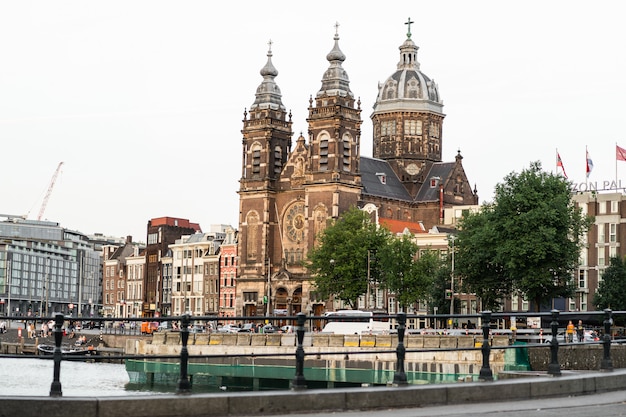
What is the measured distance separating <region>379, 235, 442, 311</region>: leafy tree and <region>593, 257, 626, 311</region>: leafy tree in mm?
16536

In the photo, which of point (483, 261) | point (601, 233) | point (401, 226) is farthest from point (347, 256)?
point (401, 226)

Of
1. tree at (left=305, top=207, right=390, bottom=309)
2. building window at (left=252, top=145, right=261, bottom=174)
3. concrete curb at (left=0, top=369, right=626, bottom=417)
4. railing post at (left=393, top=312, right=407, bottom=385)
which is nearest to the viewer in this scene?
concrete curb at (left=0, top=369, right=626, bottom=417)

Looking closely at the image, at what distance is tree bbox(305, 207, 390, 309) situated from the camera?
11200cm

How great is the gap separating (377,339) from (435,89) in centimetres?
8082

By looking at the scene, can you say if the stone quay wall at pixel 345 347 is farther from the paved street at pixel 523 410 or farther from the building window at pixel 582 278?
the paved street at pixel 523 410

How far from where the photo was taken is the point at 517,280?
85062 mm

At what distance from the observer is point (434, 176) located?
14962cm

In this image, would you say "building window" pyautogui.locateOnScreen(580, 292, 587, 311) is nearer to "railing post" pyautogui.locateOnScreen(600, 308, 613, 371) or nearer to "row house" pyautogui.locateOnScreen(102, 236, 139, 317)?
"row house" pyautogui.locateOnScreen(102, 236, 139, 317)

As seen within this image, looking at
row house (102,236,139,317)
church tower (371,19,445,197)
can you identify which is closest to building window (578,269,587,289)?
church tower (371,19,445,197)

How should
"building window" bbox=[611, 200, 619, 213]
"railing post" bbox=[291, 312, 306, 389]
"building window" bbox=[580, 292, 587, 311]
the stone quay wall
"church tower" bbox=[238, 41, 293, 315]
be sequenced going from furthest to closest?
"church tower" bbox=[238, 41, 293, 315] < "building window" bbox=[580, 292, 587, 311] < "building window" bbox=[611, 200, 619, 213] < the stone quay wall < "railing post" bbox=[291, 312, 306, 389]

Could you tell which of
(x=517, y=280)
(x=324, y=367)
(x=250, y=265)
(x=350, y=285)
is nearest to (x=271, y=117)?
(x=250, y=265)

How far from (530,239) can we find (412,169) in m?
68.7

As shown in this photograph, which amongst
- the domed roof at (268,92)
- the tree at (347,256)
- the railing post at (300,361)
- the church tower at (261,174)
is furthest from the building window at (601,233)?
the railing post at (300,361)

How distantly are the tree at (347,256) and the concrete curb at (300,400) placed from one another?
93.2 m
